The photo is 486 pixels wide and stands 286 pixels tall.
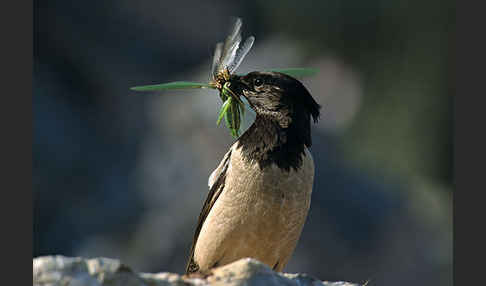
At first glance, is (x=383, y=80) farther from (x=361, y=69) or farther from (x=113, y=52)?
(x=113, y=52)

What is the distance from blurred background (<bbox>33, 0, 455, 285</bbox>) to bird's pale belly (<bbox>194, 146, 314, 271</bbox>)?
9.94 ft

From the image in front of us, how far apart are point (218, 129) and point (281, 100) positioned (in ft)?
12.6

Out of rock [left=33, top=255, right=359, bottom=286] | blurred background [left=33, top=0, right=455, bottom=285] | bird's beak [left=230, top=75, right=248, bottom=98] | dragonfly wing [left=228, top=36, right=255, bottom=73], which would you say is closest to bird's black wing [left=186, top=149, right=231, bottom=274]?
bird's beak [left=230, top=75, right=248, bottom=98]

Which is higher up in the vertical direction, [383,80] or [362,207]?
[383,80]

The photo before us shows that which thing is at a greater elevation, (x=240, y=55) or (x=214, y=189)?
(x=240, y=55)

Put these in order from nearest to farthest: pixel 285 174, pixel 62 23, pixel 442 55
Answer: pixel 285 174 → pixel 442 55 → pixel 62 23

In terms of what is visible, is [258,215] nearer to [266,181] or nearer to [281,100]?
[266,181]

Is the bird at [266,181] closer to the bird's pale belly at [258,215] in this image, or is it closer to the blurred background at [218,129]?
the bird's pale belly at [258,215]

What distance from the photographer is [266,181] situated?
9.52 feet

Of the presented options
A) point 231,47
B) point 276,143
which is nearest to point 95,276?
point 276,143

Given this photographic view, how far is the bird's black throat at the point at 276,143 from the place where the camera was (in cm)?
293

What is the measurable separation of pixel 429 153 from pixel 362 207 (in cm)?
144

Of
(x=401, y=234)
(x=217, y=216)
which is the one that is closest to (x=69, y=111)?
(x=401, y=234)

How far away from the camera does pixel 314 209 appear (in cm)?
636
